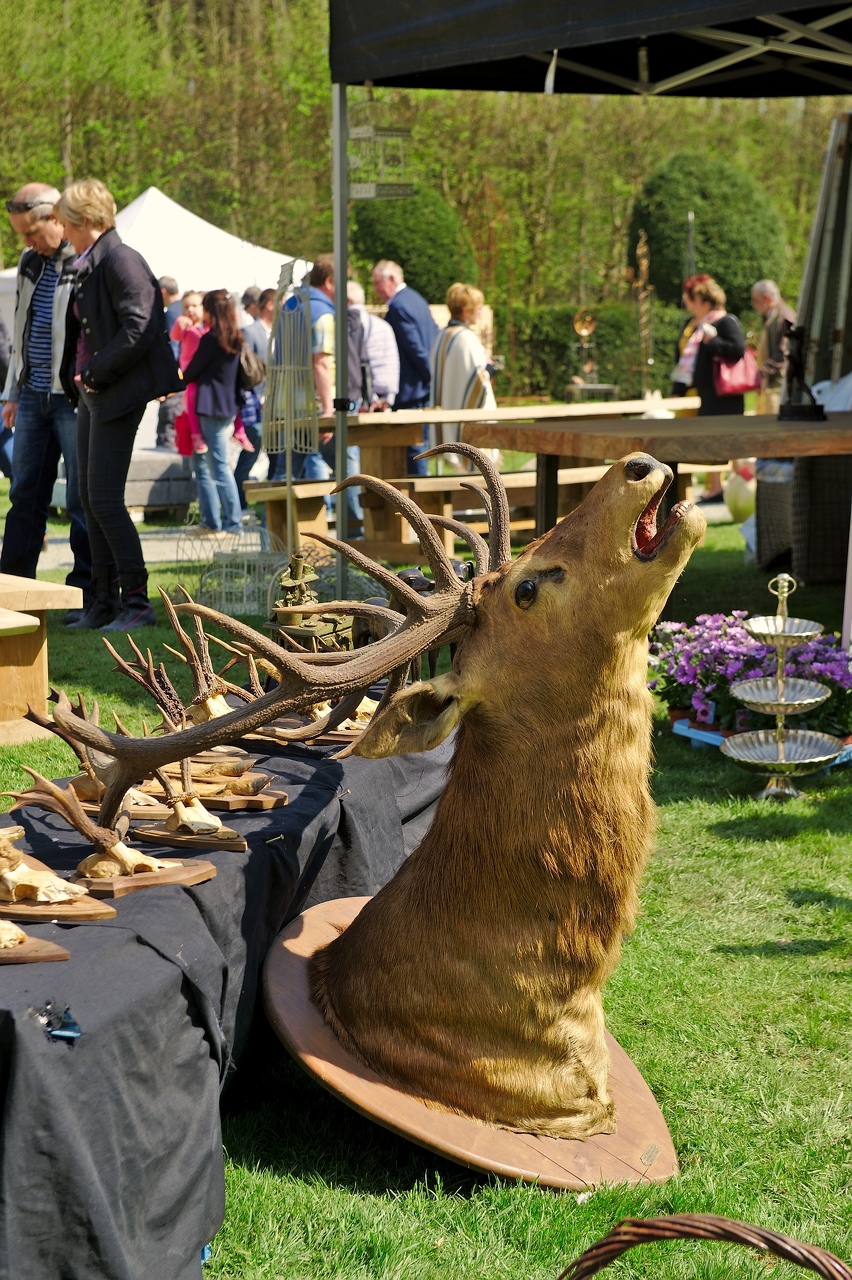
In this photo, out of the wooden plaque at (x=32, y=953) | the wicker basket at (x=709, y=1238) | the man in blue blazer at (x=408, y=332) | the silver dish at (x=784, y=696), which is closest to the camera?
the wicker basket at (x=709, y=1238)

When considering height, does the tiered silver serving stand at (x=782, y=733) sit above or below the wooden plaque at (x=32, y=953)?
below

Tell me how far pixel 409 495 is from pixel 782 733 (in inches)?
176

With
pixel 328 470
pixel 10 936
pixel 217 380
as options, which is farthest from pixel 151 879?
pixel 328 470

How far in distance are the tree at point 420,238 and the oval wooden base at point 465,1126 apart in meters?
18.3

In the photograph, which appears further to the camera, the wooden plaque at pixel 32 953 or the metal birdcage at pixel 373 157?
the metal birdcage at pixel 373 157

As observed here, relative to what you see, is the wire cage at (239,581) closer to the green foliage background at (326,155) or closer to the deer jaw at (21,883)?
the deer jaw at (21,883)

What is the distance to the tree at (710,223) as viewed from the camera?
71.7 ft

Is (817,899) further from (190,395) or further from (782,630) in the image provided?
(190,395)

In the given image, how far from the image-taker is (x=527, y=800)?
243 centimetres

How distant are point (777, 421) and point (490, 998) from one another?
529 cm

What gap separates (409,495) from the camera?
894 centimetres

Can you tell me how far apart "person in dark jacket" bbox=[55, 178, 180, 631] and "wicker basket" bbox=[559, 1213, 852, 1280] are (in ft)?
19.0

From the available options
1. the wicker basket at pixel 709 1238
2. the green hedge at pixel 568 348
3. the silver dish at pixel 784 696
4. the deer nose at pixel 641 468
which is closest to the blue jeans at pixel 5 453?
the silver dish at pixel 784 696

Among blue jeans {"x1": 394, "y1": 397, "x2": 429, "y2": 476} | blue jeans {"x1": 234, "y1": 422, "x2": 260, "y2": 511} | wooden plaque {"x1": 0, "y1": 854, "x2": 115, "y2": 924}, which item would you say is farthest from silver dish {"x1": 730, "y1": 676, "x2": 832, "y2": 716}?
blue jeans {"x1": 234, "y1": 422, "x2": 260, "y2": 511}
